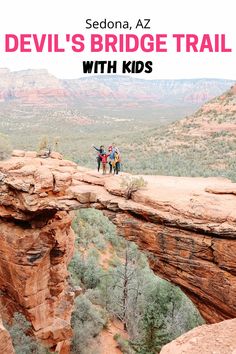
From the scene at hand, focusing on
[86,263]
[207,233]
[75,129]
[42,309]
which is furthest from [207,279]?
[75,129]

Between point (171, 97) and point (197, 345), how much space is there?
18666cm

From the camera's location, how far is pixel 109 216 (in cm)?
1262

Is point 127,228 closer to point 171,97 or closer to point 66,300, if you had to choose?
point 66,300

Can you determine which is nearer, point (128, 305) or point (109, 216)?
point (109, 216)

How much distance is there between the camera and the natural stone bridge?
1083 centimetres

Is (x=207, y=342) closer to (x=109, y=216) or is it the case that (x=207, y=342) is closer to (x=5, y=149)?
(x=109, y=216)

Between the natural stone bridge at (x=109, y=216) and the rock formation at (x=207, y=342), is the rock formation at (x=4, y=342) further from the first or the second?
the rock formation at (x=207, y=342)

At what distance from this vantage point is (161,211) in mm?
11555

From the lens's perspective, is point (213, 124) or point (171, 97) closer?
point (213, 124)

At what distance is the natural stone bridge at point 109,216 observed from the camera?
35.5 feet

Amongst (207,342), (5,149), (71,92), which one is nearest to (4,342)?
(207,342)

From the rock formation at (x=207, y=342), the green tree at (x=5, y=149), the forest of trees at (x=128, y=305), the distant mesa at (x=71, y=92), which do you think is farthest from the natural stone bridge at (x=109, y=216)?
the distant mesa at (x=71, y=92)

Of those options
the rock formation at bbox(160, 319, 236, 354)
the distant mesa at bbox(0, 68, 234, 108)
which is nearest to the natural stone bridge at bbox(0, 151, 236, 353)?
the rock formation at bbox(160, 319, 236, 354)

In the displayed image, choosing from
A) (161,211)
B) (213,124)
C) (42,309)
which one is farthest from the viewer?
(213,124)
